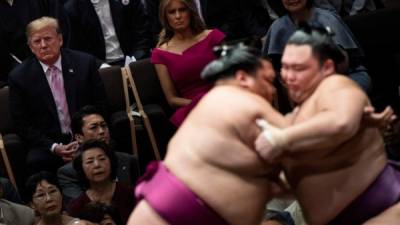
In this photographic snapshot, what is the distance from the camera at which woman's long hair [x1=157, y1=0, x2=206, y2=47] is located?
4590mm

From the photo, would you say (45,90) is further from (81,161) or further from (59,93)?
(81,161)

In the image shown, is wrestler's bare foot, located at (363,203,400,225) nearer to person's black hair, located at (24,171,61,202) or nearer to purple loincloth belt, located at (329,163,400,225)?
purple loincloth belt, located at (329,163,400,225)

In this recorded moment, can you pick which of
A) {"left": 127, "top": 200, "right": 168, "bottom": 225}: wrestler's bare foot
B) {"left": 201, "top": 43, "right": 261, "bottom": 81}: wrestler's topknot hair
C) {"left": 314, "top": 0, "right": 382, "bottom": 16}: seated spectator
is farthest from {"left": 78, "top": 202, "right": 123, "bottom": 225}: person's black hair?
{"left": 314, "top": 0, "right": 382, "bottom": 16}: seated spectator

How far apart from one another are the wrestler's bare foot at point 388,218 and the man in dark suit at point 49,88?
78.1 inches

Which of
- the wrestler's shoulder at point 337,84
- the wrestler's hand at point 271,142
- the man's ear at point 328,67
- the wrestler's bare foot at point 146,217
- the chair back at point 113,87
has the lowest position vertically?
the chair back at point 113,87

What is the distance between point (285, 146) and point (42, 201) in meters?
1.64

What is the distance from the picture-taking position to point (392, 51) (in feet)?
16.5

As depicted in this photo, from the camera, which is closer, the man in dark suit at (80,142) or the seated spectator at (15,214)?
the seated spectator at (15,214)

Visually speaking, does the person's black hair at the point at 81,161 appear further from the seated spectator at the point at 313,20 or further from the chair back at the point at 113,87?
the seated spectator at the point at 313,20

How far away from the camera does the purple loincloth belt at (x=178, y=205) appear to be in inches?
114

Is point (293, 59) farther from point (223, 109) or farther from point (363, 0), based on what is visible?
point (363, 0)

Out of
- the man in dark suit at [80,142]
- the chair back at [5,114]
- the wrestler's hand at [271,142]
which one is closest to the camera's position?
the wrestler's hand at [271,142]

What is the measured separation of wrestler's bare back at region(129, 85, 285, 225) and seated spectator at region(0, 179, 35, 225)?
1228 mm

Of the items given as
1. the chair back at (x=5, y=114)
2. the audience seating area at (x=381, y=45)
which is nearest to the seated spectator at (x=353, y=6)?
the audience seating area at (x=381, y=45)
